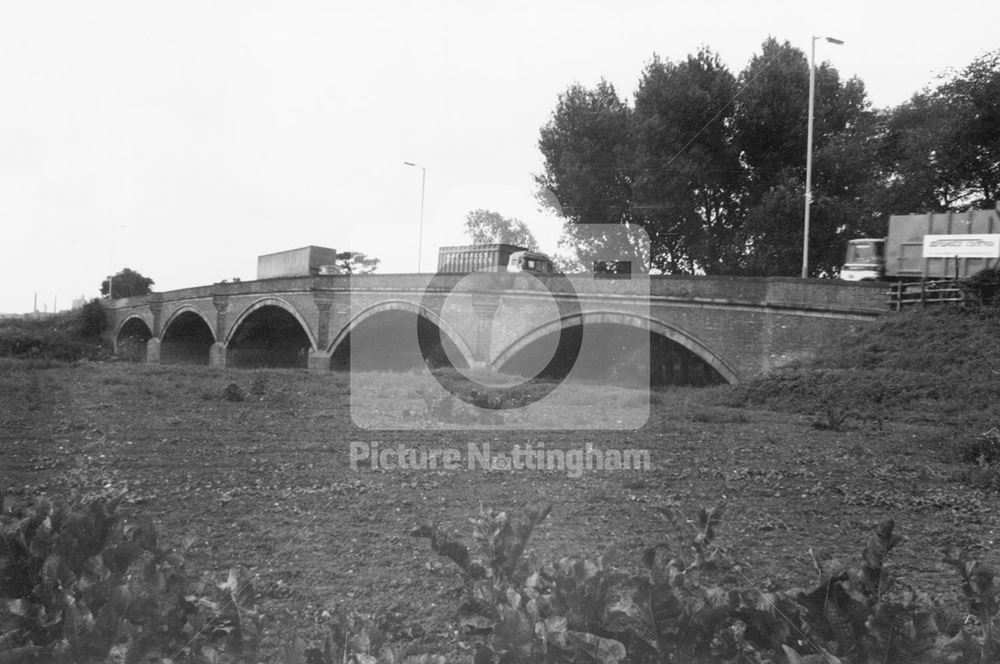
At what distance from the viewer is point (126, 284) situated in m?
62.3

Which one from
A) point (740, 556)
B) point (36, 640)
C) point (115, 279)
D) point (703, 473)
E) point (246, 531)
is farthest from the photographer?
point (115, 279)

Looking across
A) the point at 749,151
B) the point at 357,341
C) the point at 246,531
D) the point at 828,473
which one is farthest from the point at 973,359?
the point at 357,341

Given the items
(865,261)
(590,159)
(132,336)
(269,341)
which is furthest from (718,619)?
(132,336)

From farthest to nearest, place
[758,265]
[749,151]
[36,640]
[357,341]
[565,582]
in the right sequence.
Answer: [357,341] < [749,151] < [758,265] < [565,582] < [36,640]

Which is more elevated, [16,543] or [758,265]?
[758,265]

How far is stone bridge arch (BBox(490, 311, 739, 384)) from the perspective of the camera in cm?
1947

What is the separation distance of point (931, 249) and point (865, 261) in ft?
9.21

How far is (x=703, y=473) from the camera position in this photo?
6340 mm

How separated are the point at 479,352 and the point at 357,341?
1006cm

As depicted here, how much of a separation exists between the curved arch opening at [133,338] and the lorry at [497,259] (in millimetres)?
26374

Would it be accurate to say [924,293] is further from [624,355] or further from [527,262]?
[527,262]

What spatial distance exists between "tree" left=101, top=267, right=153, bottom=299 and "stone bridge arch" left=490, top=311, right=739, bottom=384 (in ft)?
159

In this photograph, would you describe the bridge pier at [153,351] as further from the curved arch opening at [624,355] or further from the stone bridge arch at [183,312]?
the curved arch opening at [624,355]

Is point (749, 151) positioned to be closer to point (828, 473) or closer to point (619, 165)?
point (619, 165)
